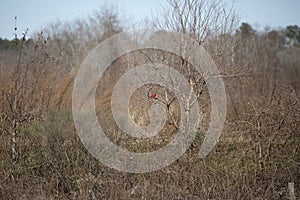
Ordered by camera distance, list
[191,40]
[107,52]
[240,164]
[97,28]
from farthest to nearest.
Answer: [97,28]
[107,52]
[191,40]
[240,164]

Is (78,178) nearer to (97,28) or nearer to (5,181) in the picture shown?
(5,181)

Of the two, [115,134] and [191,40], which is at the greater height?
[191,40]

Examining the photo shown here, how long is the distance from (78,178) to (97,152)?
1.93 ft

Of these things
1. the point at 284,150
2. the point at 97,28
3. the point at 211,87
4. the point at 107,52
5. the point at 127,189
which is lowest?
the point at 127,189

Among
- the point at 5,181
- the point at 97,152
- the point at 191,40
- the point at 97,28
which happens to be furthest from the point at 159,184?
the point at 97,28

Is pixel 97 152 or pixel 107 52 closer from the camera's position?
pixel 97 152

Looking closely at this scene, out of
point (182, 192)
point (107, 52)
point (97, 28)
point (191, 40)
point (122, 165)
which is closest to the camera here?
point (182, 192)

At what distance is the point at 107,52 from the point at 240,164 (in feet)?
37.2

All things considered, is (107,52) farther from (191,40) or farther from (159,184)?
(159,184)

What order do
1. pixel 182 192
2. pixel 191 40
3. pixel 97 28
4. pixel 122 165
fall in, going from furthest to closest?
pixel 97 28 < pixel 191 40 < pixel 122 165 < pixel 182 192

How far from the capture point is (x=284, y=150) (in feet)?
21.3

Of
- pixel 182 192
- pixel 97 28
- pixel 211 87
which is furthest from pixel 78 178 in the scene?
pixel 97 28

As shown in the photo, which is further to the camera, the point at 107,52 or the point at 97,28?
the point at 97,28

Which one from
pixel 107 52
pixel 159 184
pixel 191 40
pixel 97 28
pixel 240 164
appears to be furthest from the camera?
pixel 97 28
